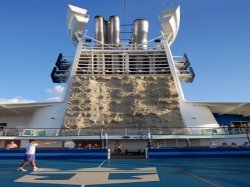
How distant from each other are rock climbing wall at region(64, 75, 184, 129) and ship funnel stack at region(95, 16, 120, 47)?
7.82m

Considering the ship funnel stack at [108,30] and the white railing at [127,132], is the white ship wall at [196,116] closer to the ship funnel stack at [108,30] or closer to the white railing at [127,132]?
the white railing at [127,132]

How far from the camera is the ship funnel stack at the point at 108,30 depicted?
108ft

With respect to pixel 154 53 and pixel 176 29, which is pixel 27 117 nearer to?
pixel 154 53

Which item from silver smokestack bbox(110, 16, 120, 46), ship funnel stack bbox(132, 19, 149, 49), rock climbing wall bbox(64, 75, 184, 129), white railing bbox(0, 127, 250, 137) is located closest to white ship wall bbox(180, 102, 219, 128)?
rock climbing wall bbox(64, 75, 184, 129)

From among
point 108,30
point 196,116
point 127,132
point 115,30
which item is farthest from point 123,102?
point 108,30

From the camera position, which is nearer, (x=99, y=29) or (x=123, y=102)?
(x=123, y=102)

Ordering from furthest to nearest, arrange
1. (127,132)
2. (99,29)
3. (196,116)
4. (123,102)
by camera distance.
A: (99,29) → (123,102) → (196,116) → (127,132)

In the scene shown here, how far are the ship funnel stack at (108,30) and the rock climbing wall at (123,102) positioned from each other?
7.82 meters

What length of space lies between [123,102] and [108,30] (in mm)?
12332

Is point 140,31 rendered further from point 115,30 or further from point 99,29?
point 99,29

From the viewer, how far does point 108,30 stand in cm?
3406

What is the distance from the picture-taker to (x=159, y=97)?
24891 millimetres

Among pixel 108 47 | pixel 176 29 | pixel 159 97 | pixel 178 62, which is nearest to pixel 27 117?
pixel 108 47

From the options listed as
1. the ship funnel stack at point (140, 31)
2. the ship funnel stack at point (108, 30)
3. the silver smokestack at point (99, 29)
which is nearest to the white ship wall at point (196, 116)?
the ship funnel stack at point (140, 31)
